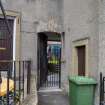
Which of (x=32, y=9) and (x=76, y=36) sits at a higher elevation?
(x=32, y=9)

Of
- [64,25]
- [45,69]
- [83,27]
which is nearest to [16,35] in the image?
[64,25]

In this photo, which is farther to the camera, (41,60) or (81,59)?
(41,60)

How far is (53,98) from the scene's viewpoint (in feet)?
29.4

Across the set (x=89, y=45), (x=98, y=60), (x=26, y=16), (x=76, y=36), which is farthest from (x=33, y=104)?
(x=26, y=16)

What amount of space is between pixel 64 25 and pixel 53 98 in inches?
99.4

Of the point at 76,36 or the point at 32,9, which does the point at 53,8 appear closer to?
the point at 32,9

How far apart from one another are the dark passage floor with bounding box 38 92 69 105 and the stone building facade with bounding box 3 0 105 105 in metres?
0.46

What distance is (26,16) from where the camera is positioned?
936cm

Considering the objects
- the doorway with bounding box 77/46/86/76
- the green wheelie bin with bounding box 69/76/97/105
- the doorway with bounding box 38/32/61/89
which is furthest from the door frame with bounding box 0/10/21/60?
the green wheelie bin with bounding box 69/76/97/105

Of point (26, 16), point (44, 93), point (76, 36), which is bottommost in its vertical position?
point (44, 93)

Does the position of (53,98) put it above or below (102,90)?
below

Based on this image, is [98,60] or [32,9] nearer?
[98,60]

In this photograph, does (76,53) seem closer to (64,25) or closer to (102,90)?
(64,25)

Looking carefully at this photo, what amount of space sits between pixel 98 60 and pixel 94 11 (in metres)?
1.24
